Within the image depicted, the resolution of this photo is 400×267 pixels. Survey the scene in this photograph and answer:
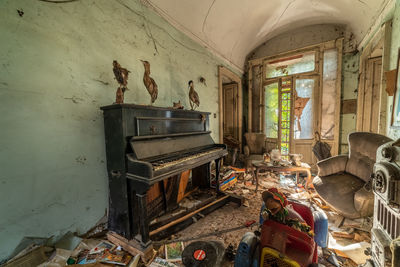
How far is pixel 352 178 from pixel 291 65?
13.1 feet

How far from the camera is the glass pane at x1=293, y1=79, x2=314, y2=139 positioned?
4.72 m

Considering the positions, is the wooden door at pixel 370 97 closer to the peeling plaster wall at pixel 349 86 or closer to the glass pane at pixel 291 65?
the peeling plaster wall at pixel 349 86

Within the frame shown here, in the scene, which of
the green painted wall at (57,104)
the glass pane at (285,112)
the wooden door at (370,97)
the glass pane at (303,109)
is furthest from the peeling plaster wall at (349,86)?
the green painted wall at (57,104)

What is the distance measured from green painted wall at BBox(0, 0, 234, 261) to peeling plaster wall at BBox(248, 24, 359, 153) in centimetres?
494

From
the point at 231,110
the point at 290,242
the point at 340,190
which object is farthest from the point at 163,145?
the point at 231,110

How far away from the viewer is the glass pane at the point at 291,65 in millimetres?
4727

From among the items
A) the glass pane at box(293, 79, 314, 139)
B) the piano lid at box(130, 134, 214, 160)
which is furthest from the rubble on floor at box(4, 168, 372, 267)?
the glass pane at box(293, 79, 314, 139)

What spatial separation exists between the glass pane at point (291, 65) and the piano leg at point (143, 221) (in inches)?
221

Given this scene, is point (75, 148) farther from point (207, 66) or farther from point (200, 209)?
point (207, 66)

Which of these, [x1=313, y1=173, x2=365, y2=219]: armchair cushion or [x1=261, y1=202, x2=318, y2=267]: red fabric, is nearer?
[x1=261, y1=202, x2=318, y2=267]: red fabric

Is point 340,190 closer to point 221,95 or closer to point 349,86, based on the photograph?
point 221,95

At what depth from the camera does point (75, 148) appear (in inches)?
69.1

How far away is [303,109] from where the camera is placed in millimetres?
4793

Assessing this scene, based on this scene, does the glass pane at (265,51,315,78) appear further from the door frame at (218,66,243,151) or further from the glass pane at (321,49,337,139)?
the door frame at (218,66,243,151)
